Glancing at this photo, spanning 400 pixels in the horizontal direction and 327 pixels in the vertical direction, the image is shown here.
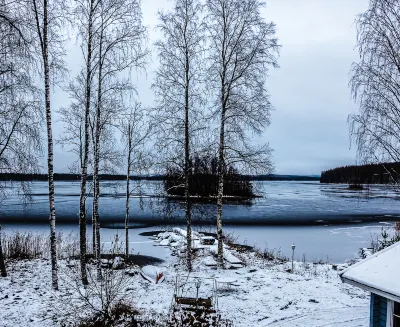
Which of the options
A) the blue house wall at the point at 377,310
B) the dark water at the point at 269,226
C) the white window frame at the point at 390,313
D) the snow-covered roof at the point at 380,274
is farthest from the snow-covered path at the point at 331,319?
the dark water at the point at 269,226

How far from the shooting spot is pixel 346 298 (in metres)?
13.2

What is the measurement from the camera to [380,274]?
7.74m

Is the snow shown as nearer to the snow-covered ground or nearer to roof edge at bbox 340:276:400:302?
the snow-covered ground

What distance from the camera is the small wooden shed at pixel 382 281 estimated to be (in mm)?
7293

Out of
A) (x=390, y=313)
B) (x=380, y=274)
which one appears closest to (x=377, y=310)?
(x=390, y=313)

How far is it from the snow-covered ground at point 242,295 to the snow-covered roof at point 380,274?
11.0 ft

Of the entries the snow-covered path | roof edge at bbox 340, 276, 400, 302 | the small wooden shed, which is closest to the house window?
the small wooden shed

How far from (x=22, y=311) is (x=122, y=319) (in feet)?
10.3

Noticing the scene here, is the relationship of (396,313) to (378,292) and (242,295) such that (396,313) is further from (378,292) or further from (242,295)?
(242,295)

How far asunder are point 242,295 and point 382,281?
23.3 feet

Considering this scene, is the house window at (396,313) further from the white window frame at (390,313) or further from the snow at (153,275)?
the snow at (153,275)

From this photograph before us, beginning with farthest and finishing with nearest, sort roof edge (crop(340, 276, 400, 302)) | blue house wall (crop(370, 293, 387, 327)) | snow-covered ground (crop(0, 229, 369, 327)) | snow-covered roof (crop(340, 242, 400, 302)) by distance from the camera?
snow-covered ground (crop(0, 229, 369, 327)), blue house wall (crop(370, 293, 387, 327)), snow-covered roof (crop(340, 242, 400, 302)), roof edge (crop(340, 276, 400, 302))

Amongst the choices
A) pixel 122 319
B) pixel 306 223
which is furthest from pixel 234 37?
pixel 306 223

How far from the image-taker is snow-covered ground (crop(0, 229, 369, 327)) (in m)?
11.0
